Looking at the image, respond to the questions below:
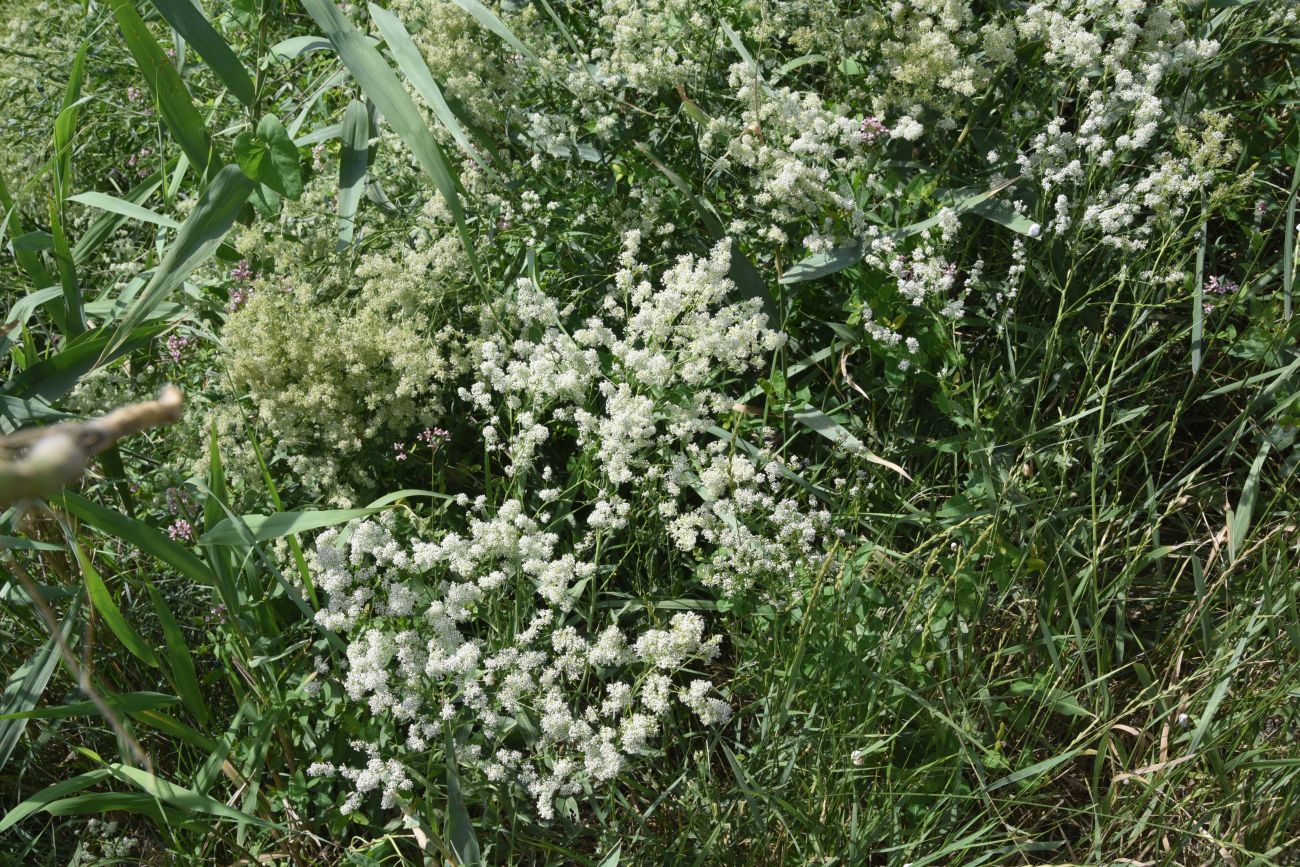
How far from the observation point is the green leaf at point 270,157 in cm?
173

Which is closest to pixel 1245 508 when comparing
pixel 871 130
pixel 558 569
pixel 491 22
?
pixel 871 130

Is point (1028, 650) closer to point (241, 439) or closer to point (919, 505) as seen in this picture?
point (919, 505)

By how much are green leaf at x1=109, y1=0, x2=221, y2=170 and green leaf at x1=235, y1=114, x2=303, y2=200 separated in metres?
0.07

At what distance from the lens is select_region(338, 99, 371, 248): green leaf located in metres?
2.07

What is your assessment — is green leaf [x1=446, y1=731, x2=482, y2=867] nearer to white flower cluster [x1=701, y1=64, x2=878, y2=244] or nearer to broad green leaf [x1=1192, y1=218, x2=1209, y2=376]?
white flower cluster [x1=701, y1=64, x2=878, y2=244]

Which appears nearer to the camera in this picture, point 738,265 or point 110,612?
point 110,612

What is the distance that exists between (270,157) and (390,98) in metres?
0.25

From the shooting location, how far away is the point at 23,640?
2.03m

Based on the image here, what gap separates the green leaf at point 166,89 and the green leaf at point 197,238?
0.21 ft

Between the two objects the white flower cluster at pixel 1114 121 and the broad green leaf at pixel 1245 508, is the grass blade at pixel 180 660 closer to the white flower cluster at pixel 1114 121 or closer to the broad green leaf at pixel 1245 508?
the white flower cluster at pixel 1114 121

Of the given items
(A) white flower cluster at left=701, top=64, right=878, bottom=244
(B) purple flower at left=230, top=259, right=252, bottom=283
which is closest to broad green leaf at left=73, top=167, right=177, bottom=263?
(B) purple flower at left=230, top=259, right=252, bottom=283

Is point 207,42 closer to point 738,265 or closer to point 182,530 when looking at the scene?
point 182,530

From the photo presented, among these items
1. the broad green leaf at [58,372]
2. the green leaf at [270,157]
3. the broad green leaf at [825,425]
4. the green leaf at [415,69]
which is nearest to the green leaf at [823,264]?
the broad green leaf at [825,425]

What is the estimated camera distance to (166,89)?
71.3 inches
